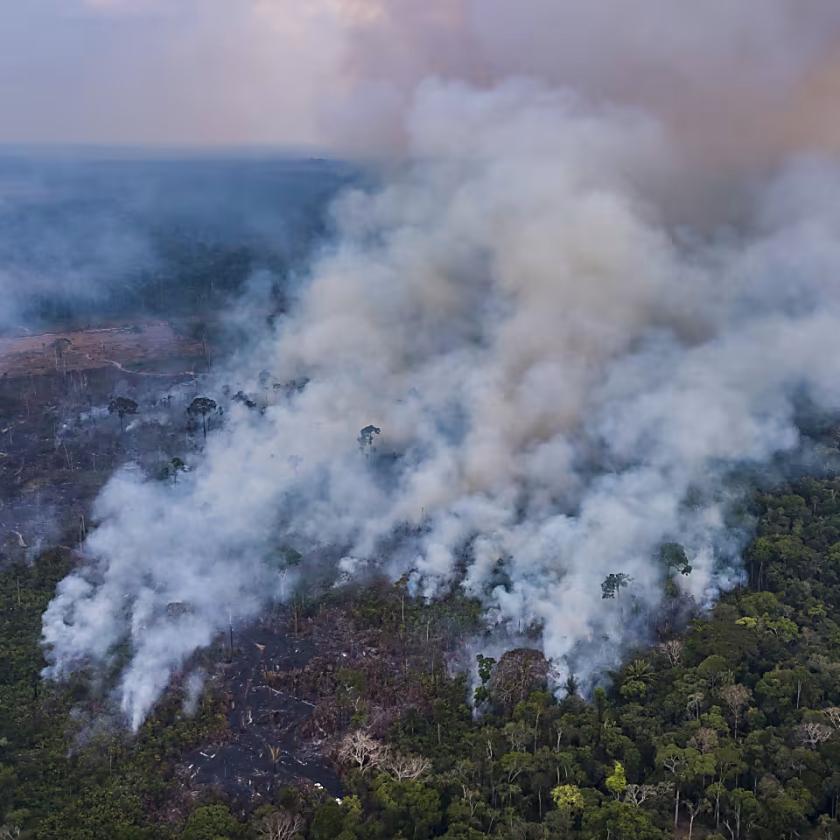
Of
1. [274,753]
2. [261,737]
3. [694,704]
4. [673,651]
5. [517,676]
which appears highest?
[673,651]

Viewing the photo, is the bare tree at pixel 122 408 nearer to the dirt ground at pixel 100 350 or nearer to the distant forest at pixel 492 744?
the dirt ground at pixel 100 350

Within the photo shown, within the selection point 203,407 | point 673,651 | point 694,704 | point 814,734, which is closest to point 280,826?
point 694,704

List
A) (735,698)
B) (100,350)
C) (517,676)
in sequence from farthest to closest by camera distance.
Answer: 1. (100,350)
2. (517,676)
3. (735,698)

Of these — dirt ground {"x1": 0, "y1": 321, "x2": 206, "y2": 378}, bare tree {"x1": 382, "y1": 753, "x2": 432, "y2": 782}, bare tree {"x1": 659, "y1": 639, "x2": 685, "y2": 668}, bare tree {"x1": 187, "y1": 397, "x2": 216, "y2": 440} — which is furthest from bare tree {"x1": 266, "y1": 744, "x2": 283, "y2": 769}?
dirt ground {"x1": 0, "y1": 321, "x2": 206, "y2": 378}

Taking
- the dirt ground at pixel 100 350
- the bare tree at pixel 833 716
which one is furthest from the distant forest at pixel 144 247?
the bare tree at pixel 833 716

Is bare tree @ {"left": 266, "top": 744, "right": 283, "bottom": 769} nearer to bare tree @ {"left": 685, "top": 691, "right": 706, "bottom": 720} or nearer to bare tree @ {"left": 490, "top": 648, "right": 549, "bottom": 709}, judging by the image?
bare tree @ {"left": 490, "top": 648, "right": 549, "bottom": 709}

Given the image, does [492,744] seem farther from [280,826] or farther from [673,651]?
[673,651]
